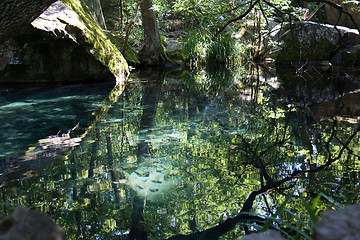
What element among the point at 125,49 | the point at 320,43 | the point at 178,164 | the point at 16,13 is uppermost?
the point at 320,43

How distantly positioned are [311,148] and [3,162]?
A: 8.71 feet

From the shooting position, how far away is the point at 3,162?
2557 millimetres

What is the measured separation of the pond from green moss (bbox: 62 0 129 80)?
237 cm

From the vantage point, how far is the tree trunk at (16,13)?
2.14 m

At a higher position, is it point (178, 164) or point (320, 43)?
point (320, 43)

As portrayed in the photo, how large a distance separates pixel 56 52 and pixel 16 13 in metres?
5.10

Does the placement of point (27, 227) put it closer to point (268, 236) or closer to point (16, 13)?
point (268, 236)

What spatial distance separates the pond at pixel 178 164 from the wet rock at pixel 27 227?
0.76m

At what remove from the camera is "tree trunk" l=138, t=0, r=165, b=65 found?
1016 cm

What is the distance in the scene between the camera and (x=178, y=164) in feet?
8.36

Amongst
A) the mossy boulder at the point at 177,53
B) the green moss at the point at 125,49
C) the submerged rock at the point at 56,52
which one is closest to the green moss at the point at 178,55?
the mossy boulder at the point at 177,53

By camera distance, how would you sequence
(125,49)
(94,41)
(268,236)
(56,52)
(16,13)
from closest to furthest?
(268,236), (16,13), (56,52), (94,41), (125,49)

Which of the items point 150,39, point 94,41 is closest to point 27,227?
point 94,41

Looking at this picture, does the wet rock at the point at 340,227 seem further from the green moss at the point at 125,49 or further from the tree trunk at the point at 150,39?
the green moss at the point at 125,49
